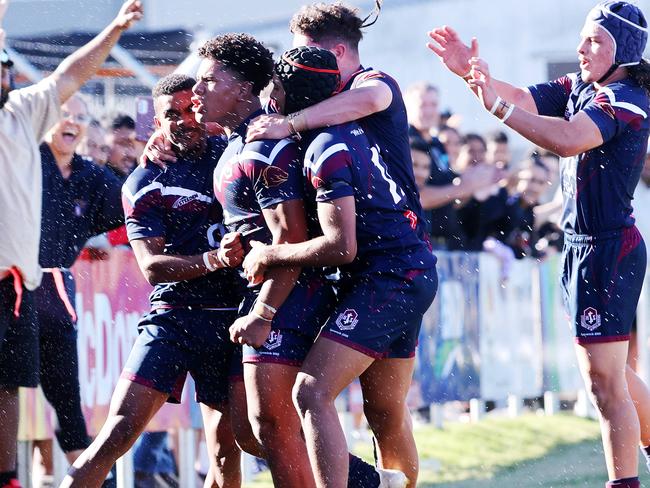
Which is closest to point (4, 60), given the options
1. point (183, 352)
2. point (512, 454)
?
point (183, 352)

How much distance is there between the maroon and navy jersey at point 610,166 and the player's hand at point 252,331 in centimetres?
197

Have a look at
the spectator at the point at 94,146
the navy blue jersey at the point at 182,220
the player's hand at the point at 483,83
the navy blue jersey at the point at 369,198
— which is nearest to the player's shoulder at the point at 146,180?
the navy blue jersey at the point at 182,220

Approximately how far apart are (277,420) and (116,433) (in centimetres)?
78

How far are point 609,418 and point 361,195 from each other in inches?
71.6

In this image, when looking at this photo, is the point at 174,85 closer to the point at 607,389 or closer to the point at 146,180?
the point at 146,180

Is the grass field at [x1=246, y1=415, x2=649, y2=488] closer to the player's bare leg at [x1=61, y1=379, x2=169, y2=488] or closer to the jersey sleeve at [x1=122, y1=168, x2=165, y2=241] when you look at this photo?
the player's bare leg at [x1=61, y1=379, x2=169, y2=488]

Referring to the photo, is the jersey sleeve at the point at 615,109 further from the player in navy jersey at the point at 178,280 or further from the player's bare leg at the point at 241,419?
the player's bare leg at the point at 241,419

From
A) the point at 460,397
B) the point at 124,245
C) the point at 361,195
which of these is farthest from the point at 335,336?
the point at 460,397

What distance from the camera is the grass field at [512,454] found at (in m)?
8.96

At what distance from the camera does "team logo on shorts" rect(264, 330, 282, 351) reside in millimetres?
5691

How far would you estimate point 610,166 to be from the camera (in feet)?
21.8

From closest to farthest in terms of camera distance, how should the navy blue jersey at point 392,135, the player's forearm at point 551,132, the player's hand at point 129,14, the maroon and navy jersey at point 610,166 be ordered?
1. the navy blue jersey at point 392,135
2. the player's forearm at point 551,132
3. the maroon and navy jersey at point 610,166
4. the player's hand at point 129,14

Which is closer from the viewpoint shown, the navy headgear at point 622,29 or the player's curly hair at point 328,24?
the player's curly hair at point 328,24

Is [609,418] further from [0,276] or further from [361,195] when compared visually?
[0,276]
